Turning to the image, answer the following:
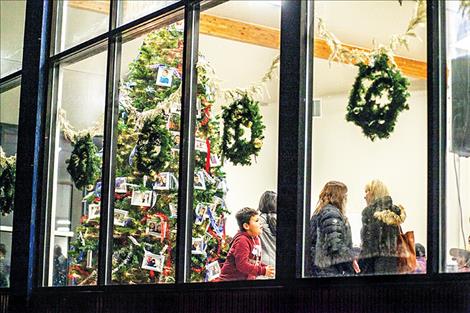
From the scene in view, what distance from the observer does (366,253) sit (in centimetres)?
333

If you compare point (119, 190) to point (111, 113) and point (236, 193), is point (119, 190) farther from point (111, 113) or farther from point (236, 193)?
point (236, 193)

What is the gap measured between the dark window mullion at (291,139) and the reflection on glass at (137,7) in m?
0.99

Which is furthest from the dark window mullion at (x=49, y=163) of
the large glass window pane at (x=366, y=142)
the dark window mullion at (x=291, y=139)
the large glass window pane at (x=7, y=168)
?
the large glass window pane at (x=366, y=142)

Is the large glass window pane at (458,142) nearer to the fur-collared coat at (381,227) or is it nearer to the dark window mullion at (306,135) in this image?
the fur-collared coat at (381,227)

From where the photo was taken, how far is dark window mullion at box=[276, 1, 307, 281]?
365 centimetres

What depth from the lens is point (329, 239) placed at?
350cm

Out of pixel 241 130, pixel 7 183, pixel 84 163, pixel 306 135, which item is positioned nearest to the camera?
pixel 306 135

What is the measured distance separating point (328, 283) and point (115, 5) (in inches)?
87.0

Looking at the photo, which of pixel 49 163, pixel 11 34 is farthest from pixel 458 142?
pixel 11 34

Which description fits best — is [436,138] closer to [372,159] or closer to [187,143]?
[372,159]

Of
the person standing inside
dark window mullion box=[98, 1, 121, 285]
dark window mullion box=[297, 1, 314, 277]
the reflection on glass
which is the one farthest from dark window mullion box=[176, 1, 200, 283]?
dark window mullion box=[297, 1, 314, 277]

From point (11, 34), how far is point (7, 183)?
35.6 inches

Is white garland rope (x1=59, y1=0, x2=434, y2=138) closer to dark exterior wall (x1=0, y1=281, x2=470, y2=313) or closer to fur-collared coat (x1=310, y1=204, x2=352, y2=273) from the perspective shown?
fur-collared coat (x1=310, y1=204, x2=352, y2=273)

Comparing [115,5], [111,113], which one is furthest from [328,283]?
[115,5]
